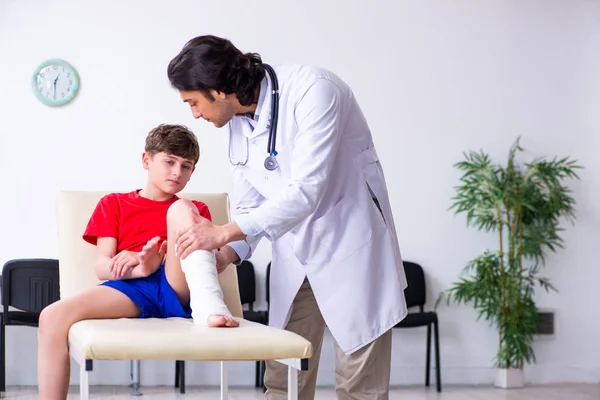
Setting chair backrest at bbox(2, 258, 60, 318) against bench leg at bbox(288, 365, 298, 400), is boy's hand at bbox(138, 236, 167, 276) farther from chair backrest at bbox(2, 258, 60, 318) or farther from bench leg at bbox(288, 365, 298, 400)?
chair backrest at bbox(2, 258, 60, 318)

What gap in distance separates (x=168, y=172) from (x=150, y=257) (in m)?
0.29

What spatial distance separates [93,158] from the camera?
4352 millimetres

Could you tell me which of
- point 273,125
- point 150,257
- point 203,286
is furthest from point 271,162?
point 150,257

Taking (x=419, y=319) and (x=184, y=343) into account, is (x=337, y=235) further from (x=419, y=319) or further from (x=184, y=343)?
(x=419, y=319)

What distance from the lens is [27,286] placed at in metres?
4.02

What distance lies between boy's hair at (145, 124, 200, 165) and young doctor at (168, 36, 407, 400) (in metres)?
0.36

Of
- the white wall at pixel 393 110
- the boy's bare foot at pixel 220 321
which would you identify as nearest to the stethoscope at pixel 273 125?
the boy's bare foot at pixel 220 321

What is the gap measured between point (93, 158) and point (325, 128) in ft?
9.56

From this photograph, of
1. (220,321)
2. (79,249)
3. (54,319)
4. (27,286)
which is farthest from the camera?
(27,286)

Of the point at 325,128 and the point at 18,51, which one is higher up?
the point at 18,51

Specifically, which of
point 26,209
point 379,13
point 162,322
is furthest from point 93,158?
point 162,322

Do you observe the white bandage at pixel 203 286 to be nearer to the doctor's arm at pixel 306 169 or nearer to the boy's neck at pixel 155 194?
the doctor's arm at pixel 306 169

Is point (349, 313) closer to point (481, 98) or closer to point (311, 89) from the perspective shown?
point (311, 89)

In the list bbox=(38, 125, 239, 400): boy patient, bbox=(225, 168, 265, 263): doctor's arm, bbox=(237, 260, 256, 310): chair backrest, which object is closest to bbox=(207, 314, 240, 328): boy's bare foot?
bbox=(38, 125, 239, 400): boy patient
